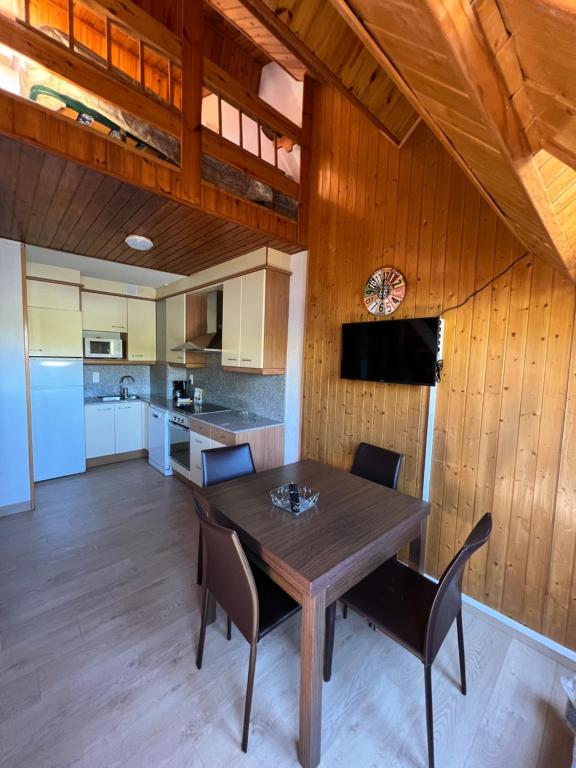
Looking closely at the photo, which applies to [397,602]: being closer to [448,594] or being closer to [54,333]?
[448,594]

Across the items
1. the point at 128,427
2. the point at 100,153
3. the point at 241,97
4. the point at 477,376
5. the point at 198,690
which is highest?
the point at 241,97

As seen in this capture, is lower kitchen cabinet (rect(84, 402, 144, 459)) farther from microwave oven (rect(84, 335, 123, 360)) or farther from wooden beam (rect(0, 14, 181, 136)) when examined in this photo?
wooden beam (rect(0, 14, 181, 136))

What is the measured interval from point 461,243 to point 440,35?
1817 mm

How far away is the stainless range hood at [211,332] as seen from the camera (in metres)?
3.95

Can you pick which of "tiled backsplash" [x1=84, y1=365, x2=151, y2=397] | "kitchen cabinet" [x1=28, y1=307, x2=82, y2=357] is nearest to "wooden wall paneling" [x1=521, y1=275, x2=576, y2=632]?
"kitchen cabinet" [x1=28, y1=307, x2=82, y2=357]

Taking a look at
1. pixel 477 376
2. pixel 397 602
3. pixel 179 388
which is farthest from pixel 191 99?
pixel 179 388

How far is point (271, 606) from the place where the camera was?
1419 mm

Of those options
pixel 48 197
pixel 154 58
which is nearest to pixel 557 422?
pixel 48 197

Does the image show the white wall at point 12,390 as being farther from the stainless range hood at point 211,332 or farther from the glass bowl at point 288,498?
the glass bowl at point 288,498

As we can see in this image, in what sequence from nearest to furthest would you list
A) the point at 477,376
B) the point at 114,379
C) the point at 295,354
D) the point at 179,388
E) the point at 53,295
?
the point at 477,376 < the point at 295,354 < the point at 53,295 < the point at 179,388 < the point at 114,379

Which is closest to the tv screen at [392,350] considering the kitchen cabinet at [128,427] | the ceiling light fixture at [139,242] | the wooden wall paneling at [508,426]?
the wooden wall paneling at [508,426]

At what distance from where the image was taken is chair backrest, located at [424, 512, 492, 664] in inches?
45.7

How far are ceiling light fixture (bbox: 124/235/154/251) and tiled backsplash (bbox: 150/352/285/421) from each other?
168 centimetres

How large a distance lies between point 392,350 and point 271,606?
1.73 m
